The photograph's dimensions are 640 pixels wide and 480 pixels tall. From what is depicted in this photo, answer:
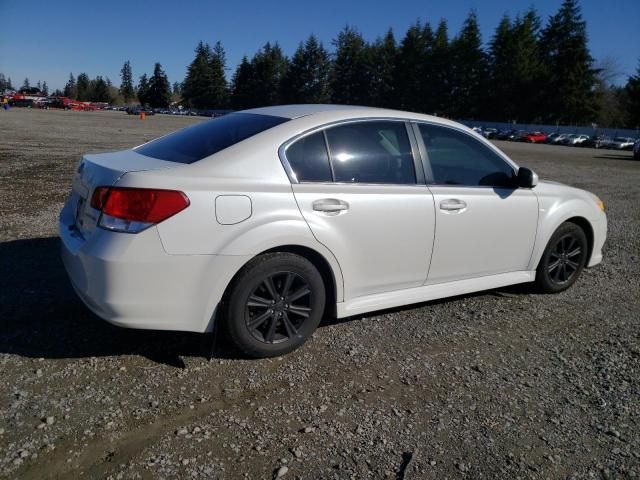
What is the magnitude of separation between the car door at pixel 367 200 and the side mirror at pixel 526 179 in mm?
1023

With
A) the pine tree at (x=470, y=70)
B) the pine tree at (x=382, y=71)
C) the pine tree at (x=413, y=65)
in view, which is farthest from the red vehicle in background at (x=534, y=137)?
the pine tree at (x=382, y=71)

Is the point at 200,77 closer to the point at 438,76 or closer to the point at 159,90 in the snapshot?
the point at 159,90

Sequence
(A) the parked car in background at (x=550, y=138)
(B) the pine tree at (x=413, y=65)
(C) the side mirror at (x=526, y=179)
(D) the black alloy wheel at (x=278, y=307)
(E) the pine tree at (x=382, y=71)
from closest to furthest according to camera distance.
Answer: (D) the black alloy wheel at (x=278, y=307) → (C) the side mirror at (x=526, y=179) → (A) the parked car in background at (x=550, y=138) → (B) the pine tree at (x=413, y=65) → (E) the pine tree at (x=382, y=71)

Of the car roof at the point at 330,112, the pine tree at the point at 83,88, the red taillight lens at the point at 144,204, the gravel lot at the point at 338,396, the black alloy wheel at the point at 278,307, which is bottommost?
the gravel lot at the point at 338,396

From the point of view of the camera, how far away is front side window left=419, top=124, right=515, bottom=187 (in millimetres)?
4094

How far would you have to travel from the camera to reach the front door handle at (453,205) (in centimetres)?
397

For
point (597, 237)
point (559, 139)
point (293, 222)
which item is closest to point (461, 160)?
point (293, 222)

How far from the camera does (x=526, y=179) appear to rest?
4.41 metres

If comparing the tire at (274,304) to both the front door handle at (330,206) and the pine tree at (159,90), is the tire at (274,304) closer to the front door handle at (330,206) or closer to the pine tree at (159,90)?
the front door handle at (330,206)

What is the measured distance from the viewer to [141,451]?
248 cm

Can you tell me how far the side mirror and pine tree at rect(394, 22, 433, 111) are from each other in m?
90.8

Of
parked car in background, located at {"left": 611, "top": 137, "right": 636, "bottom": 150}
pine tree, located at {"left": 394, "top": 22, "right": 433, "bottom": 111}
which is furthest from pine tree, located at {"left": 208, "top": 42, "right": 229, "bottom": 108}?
parked car in background, located at {"left": 611, "top": 137, "right": 636, "bottom": 150}

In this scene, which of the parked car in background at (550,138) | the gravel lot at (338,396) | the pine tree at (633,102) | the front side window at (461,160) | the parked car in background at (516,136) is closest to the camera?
the gravel lot at (338,396)

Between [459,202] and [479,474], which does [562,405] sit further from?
[459,202]
